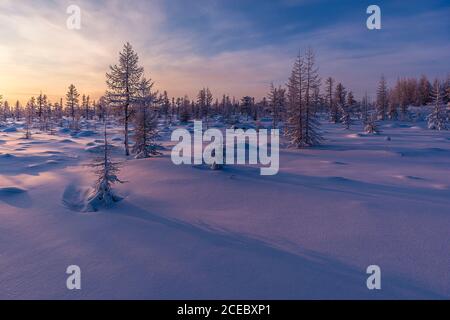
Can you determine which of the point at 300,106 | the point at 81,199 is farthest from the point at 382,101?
the point at 81,199

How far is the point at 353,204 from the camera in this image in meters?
6.96

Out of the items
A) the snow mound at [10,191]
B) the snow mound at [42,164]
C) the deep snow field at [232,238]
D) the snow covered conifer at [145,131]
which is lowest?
the deep snow field at [232,238]

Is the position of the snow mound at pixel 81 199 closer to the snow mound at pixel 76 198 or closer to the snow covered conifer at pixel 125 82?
the snow mound at pixel 76 198

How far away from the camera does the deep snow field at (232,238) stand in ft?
12.2

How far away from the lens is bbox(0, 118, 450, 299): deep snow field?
3.71 meters

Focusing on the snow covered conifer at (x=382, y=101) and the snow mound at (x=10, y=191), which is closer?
the snow mound at (x=10, y=191)

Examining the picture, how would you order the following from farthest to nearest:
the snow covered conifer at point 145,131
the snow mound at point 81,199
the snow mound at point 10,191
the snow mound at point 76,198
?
the snow covered conifer at point 145,131 < the snow mound at point 10,191 < the snow mound at point 76,198 < the snow mound at point 81,199

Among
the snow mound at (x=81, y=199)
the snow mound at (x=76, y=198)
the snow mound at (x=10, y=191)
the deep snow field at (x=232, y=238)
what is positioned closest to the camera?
the deep snow field at (x=232, y=238)

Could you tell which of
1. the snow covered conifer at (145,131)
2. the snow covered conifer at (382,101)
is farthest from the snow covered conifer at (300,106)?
the snow covered conifer at (382,101)

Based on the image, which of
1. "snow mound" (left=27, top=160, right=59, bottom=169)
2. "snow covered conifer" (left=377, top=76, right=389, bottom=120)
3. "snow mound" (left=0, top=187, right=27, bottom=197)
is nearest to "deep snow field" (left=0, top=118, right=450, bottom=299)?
"snow mound" (left=0, top=187, right=27, bottom=197)

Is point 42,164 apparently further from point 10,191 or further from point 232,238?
point 232,238

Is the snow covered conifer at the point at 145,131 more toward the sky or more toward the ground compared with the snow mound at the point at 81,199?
more toward the sky

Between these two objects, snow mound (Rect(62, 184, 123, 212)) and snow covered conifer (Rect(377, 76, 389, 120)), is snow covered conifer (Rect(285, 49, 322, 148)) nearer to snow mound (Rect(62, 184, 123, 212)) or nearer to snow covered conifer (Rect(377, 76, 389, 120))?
snow mound (Rect(62, 184, 123, 212))
